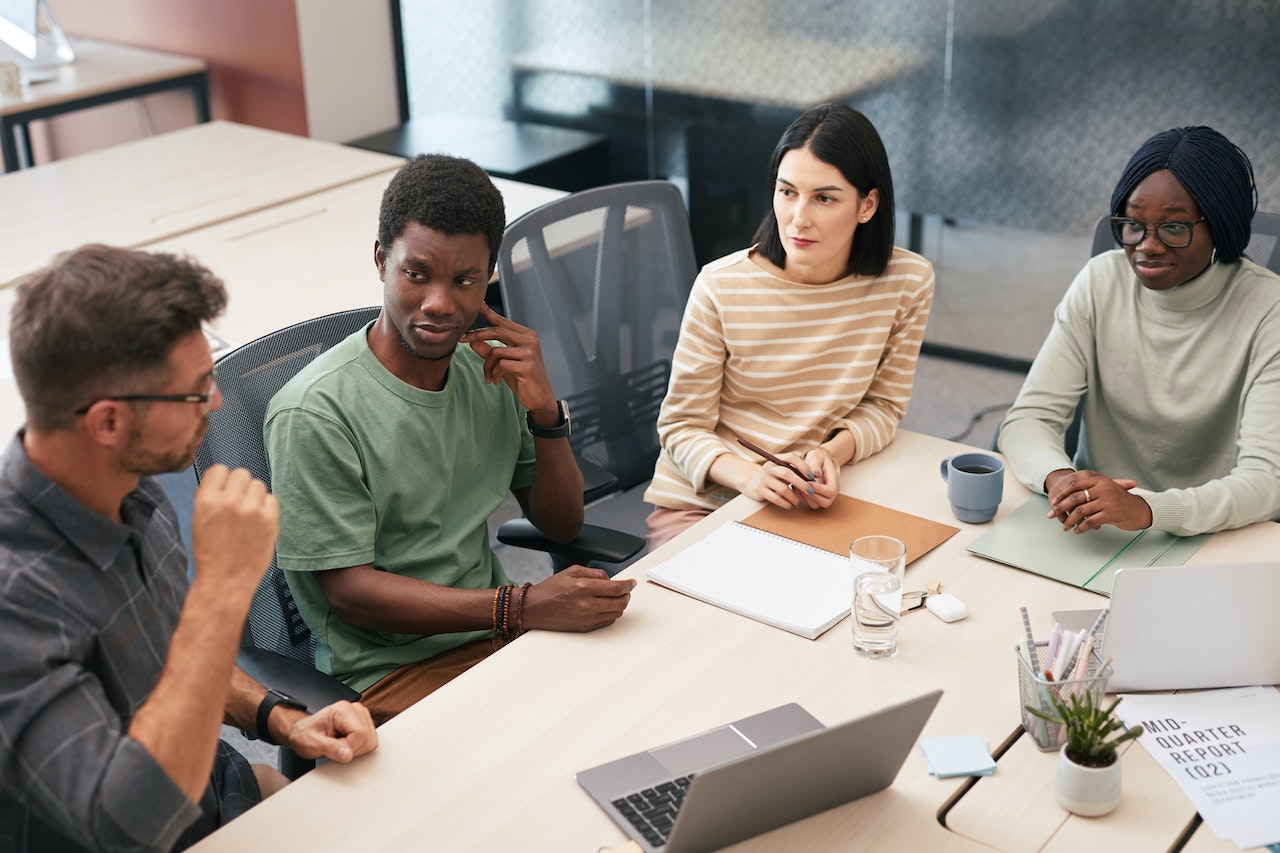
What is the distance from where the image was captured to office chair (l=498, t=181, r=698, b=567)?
2252 mm

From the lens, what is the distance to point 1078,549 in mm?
1763

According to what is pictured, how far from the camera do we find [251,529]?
1.24 metres

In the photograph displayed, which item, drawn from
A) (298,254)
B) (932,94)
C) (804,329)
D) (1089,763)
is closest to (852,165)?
(804,329)

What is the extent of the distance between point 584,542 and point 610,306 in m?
0.54

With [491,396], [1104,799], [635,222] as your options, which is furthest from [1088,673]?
[635,222]

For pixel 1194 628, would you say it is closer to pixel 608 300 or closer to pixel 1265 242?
pixel 1265 242

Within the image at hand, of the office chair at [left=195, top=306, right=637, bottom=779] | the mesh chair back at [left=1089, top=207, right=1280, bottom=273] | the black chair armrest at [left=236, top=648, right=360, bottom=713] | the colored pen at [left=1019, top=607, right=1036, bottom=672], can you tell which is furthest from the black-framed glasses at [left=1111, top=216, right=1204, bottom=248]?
the black chair armrest at [left=236, top=648, right=360, bottom=713]

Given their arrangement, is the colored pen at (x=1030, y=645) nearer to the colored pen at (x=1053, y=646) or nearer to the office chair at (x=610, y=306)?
the colored pen at (x=1053, y=646)

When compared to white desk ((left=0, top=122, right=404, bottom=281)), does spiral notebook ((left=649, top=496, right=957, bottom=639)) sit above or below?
below

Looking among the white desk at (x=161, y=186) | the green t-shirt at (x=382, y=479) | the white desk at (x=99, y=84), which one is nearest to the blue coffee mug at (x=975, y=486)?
the green t-shirt at (x=382, y=479)

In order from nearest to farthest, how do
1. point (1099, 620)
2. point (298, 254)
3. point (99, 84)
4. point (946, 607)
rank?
point (1099, 620) → point (946, 607) → point (298, 254) → point (99, 84)

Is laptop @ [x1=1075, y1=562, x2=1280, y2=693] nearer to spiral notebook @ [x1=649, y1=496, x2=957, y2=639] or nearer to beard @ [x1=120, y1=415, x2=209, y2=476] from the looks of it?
spiral notebook @ [x1=649, y1=496, x2=957, y2=639]

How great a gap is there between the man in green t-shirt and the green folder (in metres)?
0.54

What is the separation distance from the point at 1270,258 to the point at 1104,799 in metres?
1.21
